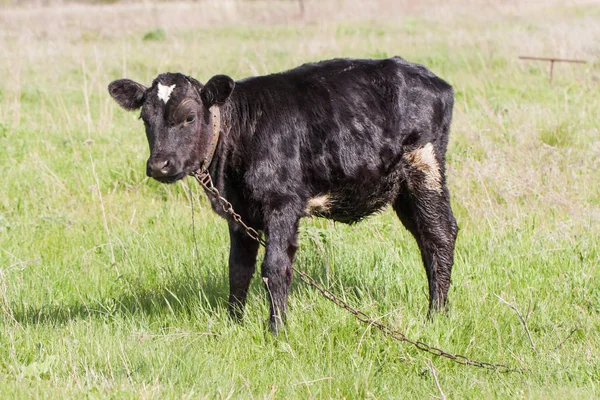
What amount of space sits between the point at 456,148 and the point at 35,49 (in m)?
10.4

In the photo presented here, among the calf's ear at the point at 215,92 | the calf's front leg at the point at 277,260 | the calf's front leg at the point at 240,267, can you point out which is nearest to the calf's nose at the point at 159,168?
the calf's ear at the point at 215,92

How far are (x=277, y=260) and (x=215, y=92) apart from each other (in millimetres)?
1088

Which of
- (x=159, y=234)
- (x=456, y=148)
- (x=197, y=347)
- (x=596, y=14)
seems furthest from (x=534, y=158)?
(x=596, y=14)

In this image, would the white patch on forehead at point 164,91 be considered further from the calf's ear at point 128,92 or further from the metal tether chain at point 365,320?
the metal tether chain at point 365,320

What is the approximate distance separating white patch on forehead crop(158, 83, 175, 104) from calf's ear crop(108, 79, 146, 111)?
8.4 inches

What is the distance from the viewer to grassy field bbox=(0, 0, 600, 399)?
4.11 m

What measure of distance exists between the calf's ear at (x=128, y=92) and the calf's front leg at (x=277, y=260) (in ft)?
3.64

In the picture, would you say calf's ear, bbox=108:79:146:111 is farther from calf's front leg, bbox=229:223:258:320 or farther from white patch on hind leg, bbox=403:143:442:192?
white patch on hind leg, bbox=403:143:442:192

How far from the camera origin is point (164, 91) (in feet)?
15.4

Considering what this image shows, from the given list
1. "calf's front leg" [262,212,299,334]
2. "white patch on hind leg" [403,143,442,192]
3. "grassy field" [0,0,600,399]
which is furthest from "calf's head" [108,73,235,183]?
"white patch on hind leg" [403,143,442,192]

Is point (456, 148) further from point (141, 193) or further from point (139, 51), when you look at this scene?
point (139, 51)

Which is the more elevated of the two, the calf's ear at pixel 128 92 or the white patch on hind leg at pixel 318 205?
the calf's ear at pixel 128 92

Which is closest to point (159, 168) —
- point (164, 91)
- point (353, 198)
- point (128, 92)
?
point (164, 91)

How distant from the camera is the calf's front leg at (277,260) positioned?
483 cm
